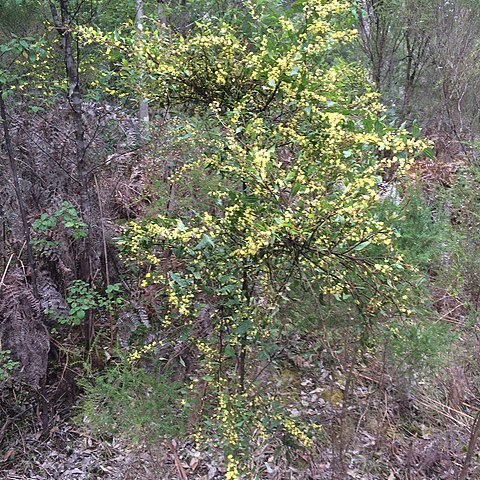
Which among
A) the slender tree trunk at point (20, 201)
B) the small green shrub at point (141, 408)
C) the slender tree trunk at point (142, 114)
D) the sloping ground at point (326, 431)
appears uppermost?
the slender tree trunk at point (142, 114)

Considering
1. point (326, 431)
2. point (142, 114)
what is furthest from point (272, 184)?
point (142, 114)

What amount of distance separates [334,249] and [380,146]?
425 mm

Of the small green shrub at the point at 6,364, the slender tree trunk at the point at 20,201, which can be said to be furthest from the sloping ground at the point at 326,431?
the slender tree trunk at the point at 20,201

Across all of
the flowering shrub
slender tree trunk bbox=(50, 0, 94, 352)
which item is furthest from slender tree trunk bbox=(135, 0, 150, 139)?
the flowering shrub

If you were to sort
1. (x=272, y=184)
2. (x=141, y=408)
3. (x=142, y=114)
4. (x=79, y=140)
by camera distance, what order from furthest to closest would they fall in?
(x=142, y=114), (x=79, y=140), (x=141, y=408), (x=272, y=184)

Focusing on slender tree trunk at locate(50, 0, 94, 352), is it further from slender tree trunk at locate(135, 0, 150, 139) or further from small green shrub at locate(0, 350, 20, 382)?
slender tree trunk at locate(135, 0, 150, 139)

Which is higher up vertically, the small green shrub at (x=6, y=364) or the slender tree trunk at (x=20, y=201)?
the slender tree trunk at (x=20, y=201)

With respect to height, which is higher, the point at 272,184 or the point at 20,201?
the point at 272,184

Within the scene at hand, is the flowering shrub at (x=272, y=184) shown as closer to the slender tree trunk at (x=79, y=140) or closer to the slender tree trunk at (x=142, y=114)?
the slender tree trunk at (x=79, y=140)

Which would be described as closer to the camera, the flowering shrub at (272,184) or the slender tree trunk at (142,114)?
the flowering shrub at (272,184)

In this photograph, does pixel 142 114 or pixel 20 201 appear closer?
pixel 20 201

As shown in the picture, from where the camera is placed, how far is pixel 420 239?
3.77m

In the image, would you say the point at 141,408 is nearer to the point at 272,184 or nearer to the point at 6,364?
the point at 6,364

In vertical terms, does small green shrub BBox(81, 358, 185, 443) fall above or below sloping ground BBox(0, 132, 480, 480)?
above
